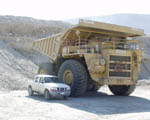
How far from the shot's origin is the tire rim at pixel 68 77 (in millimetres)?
15109

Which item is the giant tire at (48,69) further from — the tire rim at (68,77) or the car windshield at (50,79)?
the car windshield at (50,79)

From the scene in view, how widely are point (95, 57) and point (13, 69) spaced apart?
33.7ft

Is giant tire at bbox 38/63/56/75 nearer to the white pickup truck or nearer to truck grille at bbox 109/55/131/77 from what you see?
the white pickup truck

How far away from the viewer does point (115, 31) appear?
16.3m

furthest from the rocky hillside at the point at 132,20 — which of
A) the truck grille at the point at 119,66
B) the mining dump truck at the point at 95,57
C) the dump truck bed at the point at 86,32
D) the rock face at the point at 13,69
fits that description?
the truck grille at the point at 119,66

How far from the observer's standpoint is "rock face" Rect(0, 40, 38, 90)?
758 inches

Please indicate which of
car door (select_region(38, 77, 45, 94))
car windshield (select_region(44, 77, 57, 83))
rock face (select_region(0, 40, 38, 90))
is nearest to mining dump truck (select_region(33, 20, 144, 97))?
car windshield (select_region(44, 77, 57, 83))

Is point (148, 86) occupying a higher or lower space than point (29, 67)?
lower

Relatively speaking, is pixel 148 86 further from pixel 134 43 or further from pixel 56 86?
pixel 56 86

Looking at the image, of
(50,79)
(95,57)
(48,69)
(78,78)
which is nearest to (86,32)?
(95,57)

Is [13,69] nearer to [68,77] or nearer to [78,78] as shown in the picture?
[68,77]

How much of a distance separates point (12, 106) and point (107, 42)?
7.21m

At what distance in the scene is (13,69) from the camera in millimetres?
22328

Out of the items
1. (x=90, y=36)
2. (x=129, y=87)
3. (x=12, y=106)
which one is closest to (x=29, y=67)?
(x=90, y=36)
